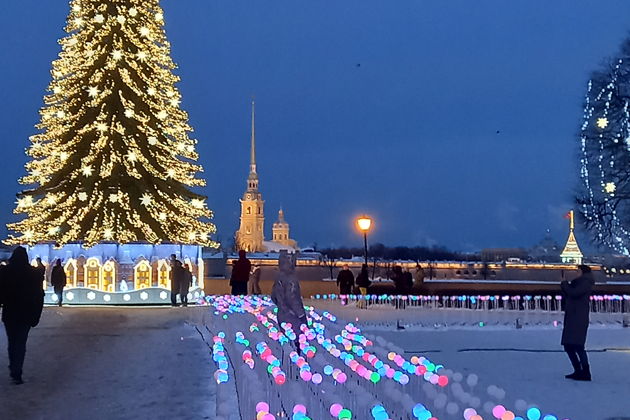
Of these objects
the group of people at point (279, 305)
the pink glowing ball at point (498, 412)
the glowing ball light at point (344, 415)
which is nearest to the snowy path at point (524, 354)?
the group of people at point (279, 305)

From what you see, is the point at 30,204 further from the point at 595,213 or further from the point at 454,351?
the point at 595,213

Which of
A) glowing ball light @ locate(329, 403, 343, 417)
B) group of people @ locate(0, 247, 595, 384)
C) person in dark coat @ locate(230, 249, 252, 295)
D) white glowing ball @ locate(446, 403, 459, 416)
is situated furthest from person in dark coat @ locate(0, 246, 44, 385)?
person in dark coat @ locate(230, 249, 252, 295)

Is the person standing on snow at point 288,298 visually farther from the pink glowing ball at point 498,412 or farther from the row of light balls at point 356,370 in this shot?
the pink glowing ball at point 498,412

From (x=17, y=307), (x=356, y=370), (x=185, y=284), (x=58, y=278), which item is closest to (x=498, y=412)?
(x=356, y=370)

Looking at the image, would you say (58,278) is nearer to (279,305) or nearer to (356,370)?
(279,305)

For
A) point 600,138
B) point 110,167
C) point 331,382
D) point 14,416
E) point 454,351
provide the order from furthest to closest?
point 600,138 < point 110,167 < point 454,351 < point 331,382 < point 14,416

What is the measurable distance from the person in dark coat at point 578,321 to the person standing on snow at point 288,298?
13.6ft

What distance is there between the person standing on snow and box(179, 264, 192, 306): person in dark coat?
13.2 metres

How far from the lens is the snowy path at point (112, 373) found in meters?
9.91

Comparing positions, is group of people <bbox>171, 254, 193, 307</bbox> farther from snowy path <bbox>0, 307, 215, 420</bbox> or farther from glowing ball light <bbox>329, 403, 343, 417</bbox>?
glowing ball light <bbox>329, 403, 343, 417</bbox>

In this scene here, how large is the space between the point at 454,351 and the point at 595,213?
20.4 m

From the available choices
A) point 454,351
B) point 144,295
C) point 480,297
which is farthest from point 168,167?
point 454,351

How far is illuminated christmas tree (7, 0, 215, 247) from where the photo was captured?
95.2 ft

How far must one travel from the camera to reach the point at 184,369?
13148mm
